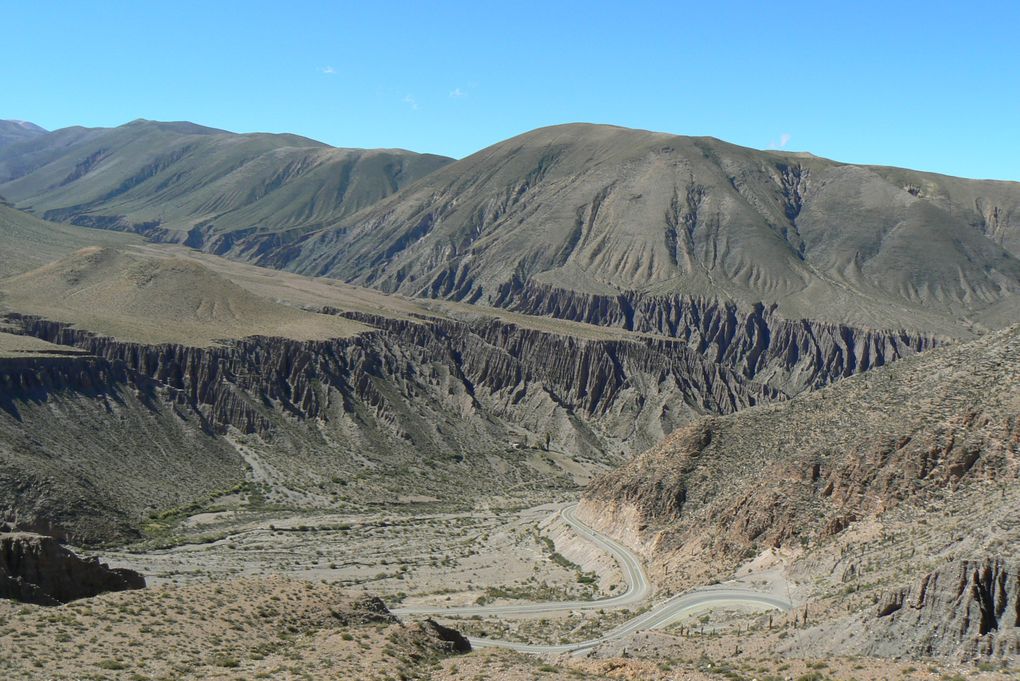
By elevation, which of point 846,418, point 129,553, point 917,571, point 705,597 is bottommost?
point 129,553

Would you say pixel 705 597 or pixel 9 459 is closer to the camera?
pixel 705 597

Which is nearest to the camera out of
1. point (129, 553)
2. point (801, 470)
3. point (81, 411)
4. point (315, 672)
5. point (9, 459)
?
point (315, 672)

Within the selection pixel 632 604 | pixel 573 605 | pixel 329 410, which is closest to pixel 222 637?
pixel 632 604

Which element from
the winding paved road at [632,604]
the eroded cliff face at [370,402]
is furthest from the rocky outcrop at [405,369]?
the winding paved road at [632,604]

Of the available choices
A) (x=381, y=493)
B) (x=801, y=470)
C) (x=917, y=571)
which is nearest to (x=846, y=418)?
(x=801, y=470)

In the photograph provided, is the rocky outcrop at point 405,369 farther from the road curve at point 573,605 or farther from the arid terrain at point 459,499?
the road curve at point 573,605

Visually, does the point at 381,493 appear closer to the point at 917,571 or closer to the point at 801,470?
the point at 801,470
